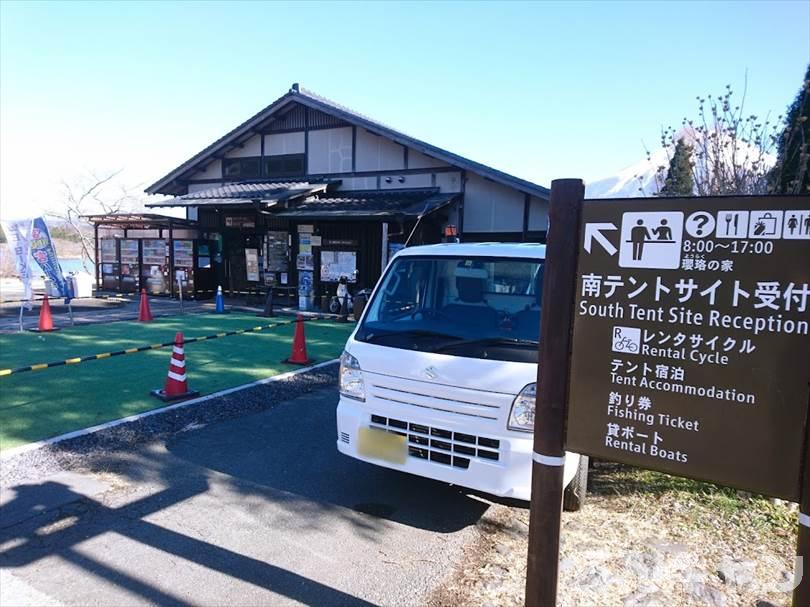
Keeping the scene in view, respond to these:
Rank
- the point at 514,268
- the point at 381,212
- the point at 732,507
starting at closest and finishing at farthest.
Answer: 1. the point at 732,507
2. the point at 514,268
3. the point at 381,212

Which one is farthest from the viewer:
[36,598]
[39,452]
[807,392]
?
[39,452]

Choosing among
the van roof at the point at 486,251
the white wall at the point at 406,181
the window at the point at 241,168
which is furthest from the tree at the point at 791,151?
the window at the point at 241,168

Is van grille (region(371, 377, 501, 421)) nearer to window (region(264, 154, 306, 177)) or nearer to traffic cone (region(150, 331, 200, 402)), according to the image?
traffic cone (region(150, 331, 200, 402))

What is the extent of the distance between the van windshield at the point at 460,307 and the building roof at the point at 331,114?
29.2 feet

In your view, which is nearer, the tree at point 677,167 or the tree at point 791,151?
the tree at point 791,151

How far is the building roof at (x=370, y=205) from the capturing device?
13.1 metres

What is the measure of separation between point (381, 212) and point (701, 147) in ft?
24.7

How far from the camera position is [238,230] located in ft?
59.0

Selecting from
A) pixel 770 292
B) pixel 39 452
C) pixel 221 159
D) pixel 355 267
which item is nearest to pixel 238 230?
pixel 221 159

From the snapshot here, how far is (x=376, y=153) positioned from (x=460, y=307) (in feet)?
40.7

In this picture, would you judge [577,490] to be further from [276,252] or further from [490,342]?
[276,252]

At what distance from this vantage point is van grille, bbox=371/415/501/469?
3363 millimetres

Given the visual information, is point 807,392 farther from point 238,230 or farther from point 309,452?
point 238,230

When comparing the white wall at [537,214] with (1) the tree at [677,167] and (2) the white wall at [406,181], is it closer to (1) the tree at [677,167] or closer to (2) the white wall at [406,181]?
(2) the white wall at [406,181]
